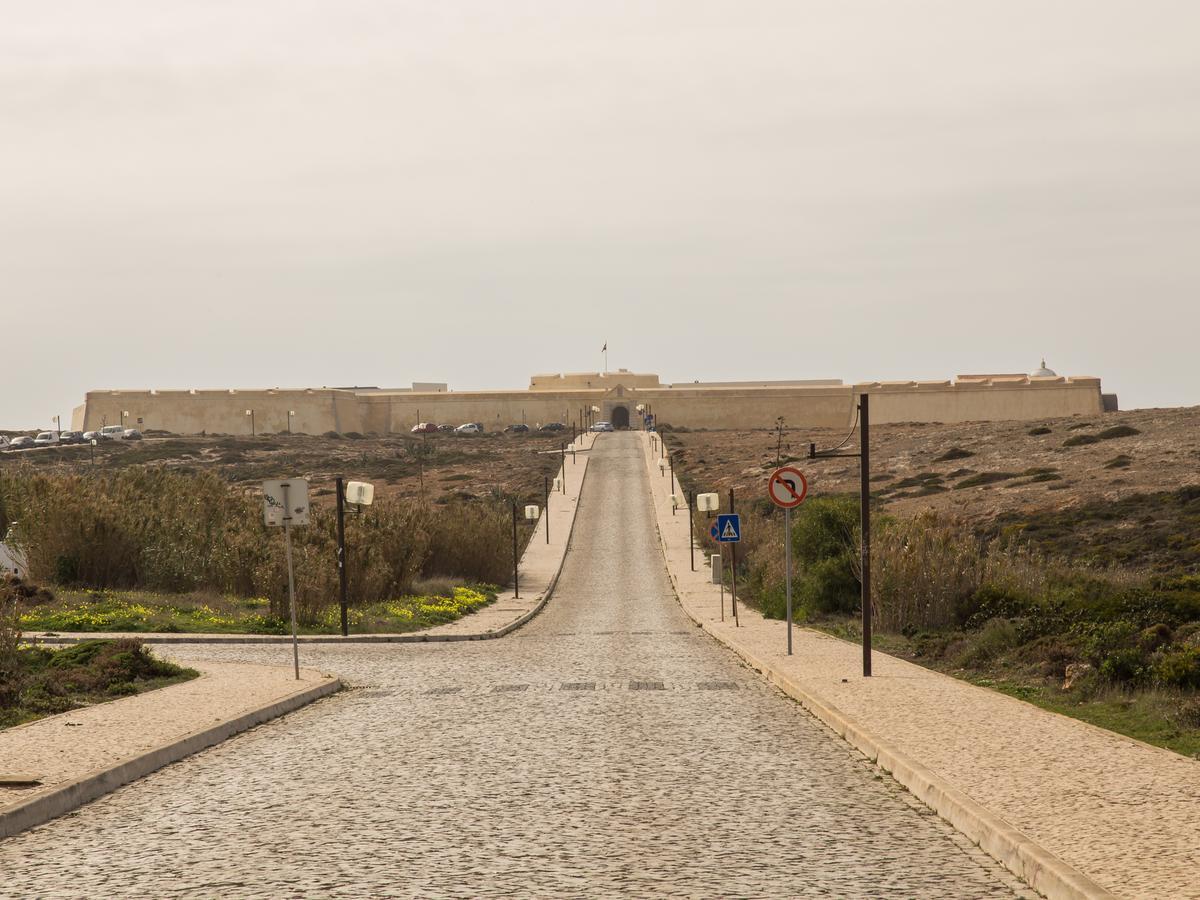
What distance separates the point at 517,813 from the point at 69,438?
12081 centimetres

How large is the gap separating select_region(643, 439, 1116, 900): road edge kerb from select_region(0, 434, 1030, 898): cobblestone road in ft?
0.41

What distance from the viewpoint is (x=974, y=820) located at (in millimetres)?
8375

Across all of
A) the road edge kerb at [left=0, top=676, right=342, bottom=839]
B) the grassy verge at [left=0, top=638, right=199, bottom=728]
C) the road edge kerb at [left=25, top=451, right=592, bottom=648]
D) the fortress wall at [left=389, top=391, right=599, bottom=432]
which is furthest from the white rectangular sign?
the fortress wall at [left=389, top=391, right=599, bottom=432]

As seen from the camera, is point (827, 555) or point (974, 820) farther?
point (827, 555)

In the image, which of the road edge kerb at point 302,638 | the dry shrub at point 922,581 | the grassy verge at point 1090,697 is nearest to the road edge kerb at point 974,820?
the grassy verge at point 1090,697

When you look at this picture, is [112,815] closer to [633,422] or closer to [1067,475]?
[1067,475]

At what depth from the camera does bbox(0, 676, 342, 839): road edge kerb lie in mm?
8969

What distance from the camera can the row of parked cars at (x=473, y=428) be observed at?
424ft

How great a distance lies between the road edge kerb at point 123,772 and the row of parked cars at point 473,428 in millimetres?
113903

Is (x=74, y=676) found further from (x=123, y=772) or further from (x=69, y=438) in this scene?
(x=69, y=438)

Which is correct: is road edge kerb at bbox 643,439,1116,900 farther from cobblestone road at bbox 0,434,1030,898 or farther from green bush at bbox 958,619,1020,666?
green bush at bbox 958,619,1020,666

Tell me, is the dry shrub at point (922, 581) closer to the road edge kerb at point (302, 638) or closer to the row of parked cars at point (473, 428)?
the road edge kerb at point (302, 638)

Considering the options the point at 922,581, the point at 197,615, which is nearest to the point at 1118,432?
the point at 922,581

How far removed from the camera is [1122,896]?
6375mm
